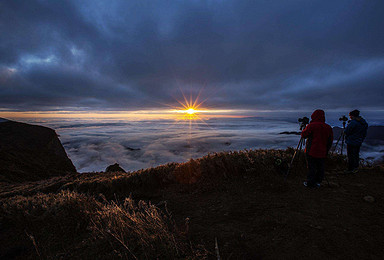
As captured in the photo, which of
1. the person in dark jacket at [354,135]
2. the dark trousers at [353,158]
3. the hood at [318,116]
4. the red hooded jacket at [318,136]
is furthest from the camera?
the person in dark jacket at [354,135]

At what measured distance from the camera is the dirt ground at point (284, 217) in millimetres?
2467

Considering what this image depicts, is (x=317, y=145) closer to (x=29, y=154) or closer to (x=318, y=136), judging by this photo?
(x=318, y=136)

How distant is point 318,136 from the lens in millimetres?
4926

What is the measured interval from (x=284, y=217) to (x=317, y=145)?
2798 mm

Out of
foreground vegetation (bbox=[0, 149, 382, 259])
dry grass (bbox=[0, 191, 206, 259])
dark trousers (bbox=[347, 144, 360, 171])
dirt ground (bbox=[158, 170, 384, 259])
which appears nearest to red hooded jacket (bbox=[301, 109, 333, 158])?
dirt ground (bbox=[158, 170, 384, 259])

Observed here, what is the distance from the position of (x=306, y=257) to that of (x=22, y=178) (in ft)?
50.0

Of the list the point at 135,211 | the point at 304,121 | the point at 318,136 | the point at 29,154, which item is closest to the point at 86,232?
the point at 135,211

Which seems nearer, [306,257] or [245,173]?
[306,257]

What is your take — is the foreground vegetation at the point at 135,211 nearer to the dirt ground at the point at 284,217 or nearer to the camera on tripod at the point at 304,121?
the dirt ground at the point at 284,217

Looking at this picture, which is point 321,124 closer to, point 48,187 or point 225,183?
point 225,183

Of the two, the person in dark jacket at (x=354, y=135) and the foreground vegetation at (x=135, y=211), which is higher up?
the person in dark jacket at (x=354, y=135)

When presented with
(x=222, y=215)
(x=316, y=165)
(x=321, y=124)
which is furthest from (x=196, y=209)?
(x=321, y=124)

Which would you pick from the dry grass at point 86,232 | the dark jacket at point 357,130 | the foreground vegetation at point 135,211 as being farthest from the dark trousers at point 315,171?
the dry grass at point 86,232

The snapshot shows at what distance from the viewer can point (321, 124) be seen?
4.95 metres
